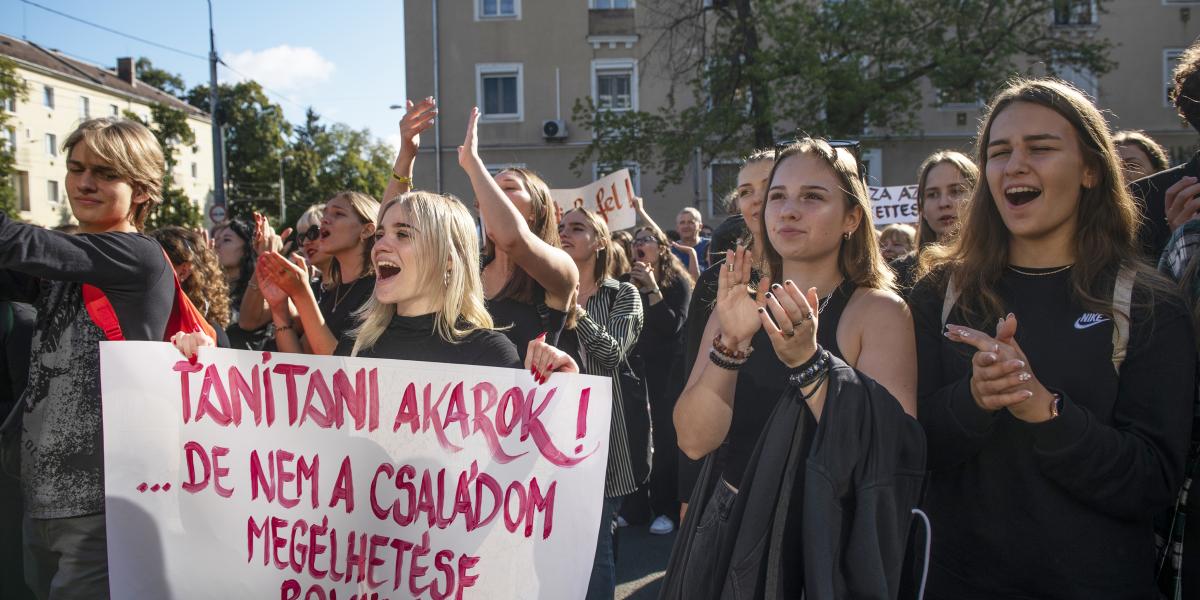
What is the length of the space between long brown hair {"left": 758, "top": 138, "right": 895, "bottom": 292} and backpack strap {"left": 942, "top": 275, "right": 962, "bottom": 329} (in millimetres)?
138

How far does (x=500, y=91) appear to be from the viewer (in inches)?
1025

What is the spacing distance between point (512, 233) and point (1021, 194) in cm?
150

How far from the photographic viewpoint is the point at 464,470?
2.31 metres

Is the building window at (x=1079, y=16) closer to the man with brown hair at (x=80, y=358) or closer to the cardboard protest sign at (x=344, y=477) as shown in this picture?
the cardboard protest sign at (x=344, y=477)

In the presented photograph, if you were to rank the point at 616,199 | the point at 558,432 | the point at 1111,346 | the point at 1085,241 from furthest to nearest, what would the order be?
1. the point at 616,199
2. the point at 558,432
3. the point at 1085,241
4. the point at 1111,346

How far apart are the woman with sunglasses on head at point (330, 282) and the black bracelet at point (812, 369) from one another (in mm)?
1804

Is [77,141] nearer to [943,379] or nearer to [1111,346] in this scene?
[943,379]

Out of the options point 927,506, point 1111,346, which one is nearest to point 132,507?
point 927,506

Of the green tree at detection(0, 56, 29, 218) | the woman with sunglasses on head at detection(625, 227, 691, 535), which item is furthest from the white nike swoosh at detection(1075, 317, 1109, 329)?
the green tree at detection(0, 56, 29, 218)

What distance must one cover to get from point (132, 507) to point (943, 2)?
20.2m

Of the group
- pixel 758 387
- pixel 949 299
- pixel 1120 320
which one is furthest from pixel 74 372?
pixel 1120 320

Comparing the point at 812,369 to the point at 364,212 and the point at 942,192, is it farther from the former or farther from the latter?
the point at 364,212

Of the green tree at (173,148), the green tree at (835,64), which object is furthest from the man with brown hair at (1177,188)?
the green tree at (173,148)

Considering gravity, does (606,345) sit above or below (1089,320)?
below
